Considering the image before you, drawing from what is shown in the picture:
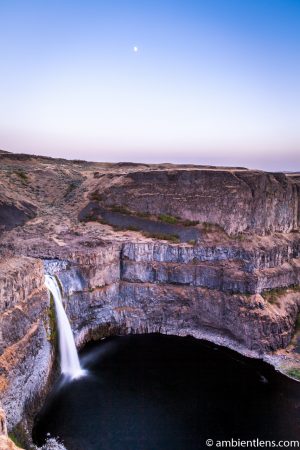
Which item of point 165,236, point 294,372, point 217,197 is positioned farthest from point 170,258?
point 294,372

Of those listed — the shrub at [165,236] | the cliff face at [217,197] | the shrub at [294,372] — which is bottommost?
the shrub at [294,372]

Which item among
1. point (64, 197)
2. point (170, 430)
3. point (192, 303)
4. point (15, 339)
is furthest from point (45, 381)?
point (64, 197)

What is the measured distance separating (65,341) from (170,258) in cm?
1844

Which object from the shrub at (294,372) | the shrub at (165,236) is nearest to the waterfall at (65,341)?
the shrub at (165,236)

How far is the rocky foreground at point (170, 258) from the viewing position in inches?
1847

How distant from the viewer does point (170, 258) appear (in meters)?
53.8

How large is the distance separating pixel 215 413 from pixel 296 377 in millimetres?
11820

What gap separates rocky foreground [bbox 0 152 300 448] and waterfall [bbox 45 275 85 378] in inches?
75.7

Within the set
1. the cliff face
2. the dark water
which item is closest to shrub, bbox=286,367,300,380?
the dark water

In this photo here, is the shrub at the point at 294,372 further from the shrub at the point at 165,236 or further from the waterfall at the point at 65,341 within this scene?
the waterfall at the point at 65,341

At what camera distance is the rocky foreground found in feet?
154

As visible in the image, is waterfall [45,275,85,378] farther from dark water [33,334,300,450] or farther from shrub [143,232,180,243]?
shrub [143,232,180,243]

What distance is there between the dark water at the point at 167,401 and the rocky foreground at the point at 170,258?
3.24 m

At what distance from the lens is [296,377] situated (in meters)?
41.8
